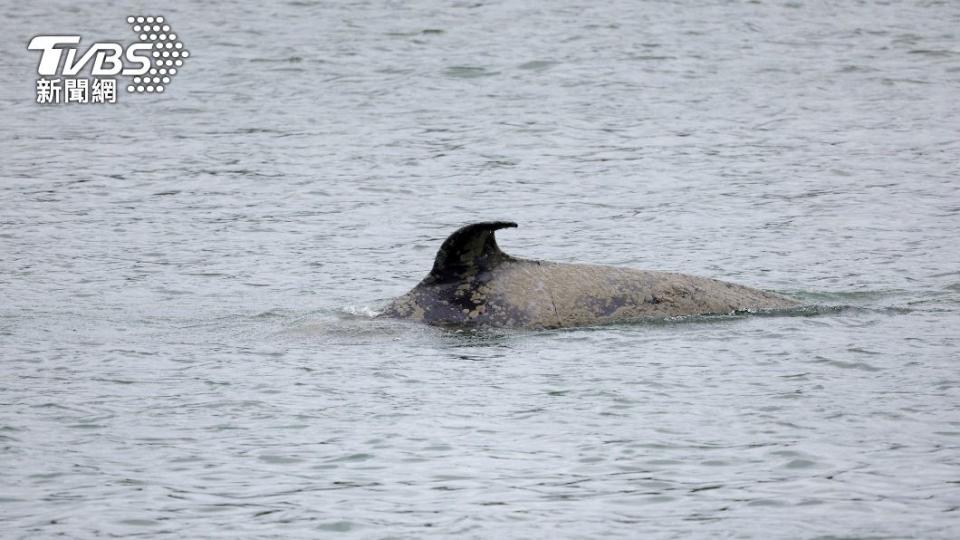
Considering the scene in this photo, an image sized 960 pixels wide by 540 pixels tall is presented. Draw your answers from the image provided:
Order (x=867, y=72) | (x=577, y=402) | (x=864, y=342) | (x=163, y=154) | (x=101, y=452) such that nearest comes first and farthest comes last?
1. (x=101, y=452)
2. (x=577, y=402)
3. (x=864, y=342)
4. (x=163, y=154)
5. (x=867, y=72)

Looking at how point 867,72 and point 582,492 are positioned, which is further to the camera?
point 867,72

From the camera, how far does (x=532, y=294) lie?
1512cm

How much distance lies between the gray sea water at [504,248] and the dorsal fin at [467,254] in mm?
568

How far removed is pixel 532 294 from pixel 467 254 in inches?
30.9

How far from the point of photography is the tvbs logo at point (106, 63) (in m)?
32.6

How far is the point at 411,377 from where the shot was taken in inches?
539

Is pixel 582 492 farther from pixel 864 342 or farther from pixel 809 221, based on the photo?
pixel 809 221

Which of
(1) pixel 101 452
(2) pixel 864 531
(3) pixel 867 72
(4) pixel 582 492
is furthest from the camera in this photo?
(3) pixel 867 72

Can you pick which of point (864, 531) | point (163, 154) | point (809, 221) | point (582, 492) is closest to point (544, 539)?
point (582, 492)

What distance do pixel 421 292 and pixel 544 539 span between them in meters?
5.51

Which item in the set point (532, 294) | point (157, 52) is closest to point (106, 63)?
point (157, 52)

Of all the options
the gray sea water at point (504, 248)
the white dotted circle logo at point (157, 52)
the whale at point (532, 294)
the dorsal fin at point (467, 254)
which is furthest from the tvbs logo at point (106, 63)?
the dorsal fin at point (467, 254)

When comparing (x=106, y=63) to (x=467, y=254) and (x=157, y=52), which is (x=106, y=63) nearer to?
(x=157, y=52)

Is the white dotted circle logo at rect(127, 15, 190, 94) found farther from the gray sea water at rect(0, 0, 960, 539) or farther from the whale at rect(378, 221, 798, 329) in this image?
the whale at rect(378, 221, 798, 329)
